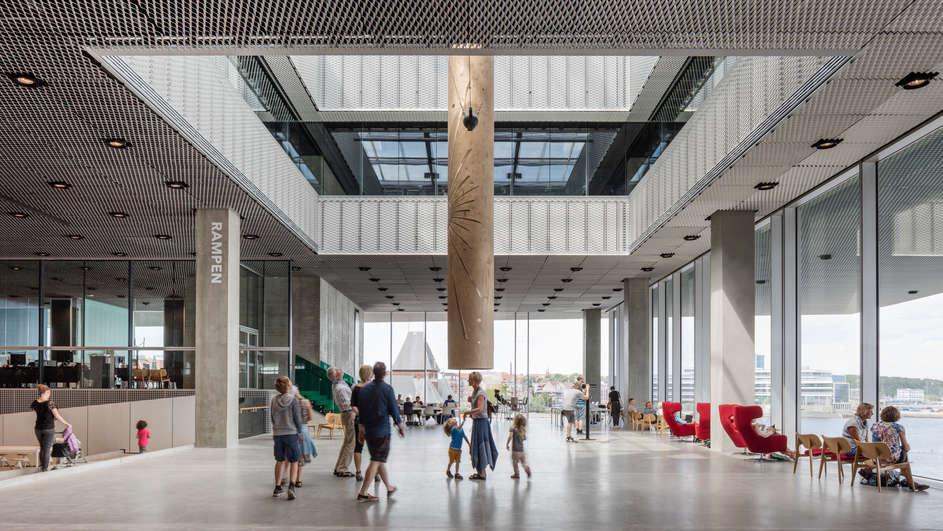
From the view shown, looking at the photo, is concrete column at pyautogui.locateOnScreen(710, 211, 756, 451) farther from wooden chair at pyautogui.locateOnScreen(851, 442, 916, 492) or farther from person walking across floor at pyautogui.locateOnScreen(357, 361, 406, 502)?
person walking across floor at pyautogui.locateOnScreen(357, 361, 406, 502)

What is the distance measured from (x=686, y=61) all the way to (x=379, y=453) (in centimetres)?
1156

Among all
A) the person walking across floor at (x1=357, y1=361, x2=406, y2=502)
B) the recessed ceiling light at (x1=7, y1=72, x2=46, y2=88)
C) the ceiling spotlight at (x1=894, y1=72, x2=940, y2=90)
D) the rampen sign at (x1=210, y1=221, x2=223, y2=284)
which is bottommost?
the person walking across floor at (x1=357, y1=361, x2=406, y2=502)

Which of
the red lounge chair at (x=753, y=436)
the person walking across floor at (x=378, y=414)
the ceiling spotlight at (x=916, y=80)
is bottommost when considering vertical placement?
the red lounge chair at (x=753, y=436)

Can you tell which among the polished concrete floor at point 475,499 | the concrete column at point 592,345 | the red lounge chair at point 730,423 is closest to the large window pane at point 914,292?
the polished concrete floor at point 475,499

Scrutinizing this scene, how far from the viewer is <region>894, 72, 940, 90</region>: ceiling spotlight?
9.42 metres

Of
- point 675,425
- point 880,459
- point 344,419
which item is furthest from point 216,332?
point 880,459

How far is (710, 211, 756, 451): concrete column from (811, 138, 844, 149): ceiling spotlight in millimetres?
4954

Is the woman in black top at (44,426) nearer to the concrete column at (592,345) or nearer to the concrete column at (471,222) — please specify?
the concrete column at (471,222)

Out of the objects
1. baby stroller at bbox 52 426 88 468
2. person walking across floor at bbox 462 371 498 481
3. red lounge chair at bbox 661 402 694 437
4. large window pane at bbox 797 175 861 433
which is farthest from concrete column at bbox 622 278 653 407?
baby stroller at bbox 52 426 88 468

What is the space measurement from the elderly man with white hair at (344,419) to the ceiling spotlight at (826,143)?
720 centimetres

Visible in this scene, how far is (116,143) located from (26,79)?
286 centimetres

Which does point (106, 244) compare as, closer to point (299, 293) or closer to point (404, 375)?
point (299, 293)

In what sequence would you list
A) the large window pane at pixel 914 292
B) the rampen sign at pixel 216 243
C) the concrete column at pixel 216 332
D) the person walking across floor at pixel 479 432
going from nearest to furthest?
the large window pane at pixel 914 292 < the person walking across floor at pixel 479 432 < the concrete column at pixel 216 332 < the rampen sign at pixel 216 243

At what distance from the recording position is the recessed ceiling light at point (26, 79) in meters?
9.52
